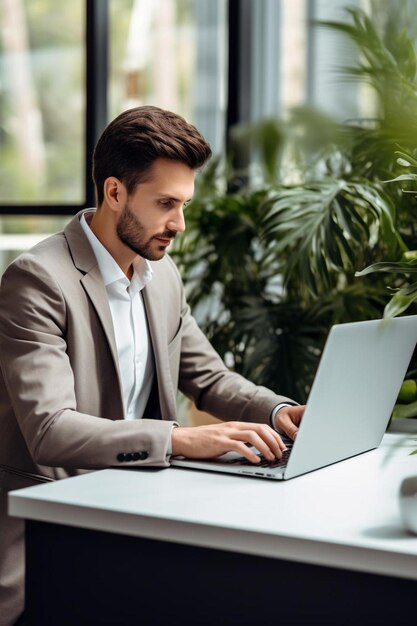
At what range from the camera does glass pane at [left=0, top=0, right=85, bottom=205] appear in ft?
15.5

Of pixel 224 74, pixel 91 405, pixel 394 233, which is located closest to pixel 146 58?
pixel 224 74

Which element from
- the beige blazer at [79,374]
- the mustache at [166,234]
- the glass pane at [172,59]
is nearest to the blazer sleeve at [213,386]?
the beige blazer at [79,374]

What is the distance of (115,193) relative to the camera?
88.0 inches

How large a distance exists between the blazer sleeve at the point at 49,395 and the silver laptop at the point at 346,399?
3.6 inches

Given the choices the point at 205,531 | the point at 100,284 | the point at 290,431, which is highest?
the point at 100,284

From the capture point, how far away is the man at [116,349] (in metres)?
1.84

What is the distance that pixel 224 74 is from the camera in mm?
4316

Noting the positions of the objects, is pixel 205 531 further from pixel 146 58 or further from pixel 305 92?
pixel 146 58

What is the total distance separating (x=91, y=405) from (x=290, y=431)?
0.39m

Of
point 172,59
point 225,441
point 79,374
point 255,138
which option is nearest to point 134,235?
point 79,374

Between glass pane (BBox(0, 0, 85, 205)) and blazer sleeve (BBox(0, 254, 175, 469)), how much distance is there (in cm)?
270

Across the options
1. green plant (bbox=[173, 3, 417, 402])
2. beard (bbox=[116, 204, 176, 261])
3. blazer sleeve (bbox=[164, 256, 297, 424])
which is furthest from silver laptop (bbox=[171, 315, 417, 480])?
green plant (bbox=[173, 3, 417, 402])

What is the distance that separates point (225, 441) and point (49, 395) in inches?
13.3

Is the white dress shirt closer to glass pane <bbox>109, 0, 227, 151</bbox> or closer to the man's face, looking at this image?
the man's face
